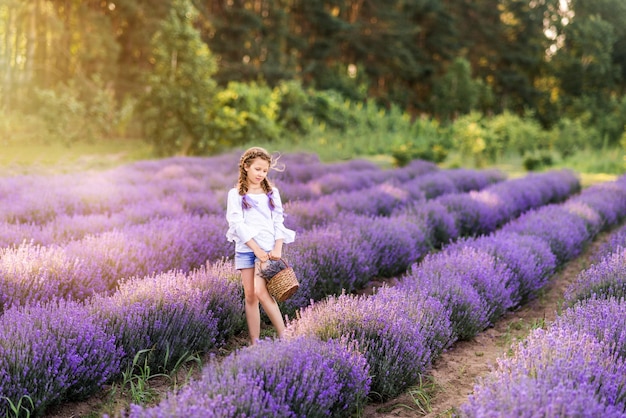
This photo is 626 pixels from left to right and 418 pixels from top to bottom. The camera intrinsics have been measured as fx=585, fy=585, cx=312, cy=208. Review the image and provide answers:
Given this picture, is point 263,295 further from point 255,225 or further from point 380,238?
point 380,238

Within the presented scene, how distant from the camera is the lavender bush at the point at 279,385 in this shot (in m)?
2.03

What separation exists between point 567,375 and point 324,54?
25590 millimetres

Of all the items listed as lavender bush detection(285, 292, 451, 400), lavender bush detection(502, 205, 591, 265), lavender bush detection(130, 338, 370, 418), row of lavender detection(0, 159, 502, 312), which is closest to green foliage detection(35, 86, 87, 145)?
row of lavender detection(0, 159, 502, 312)

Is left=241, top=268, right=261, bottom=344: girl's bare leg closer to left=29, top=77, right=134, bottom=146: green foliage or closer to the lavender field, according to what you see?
the lavender field

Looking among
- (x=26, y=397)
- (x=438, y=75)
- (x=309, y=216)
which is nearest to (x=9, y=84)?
(x=309, y=216)

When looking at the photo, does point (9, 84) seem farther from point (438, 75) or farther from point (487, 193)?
point (438, 75)

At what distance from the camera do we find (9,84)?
1562 cm

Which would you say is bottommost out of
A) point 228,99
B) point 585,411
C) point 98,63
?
point 585,411

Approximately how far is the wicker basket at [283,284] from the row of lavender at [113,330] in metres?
0.48

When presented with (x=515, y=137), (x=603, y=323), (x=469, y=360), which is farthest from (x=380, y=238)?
(x=515, y=137)

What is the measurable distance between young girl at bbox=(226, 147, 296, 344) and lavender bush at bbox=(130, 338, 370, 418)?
0.64 metres

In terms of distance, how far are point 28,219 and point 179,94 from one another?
27.9ft

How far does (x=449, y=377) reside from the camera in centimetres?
338

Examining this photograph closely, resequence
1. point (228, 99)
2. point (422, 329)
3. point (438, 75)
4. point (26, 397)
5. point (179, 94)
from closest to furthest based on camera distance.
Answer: point (26, 397), point (422, 329), point (179, 94), point (228, 99), point (438, 75)
